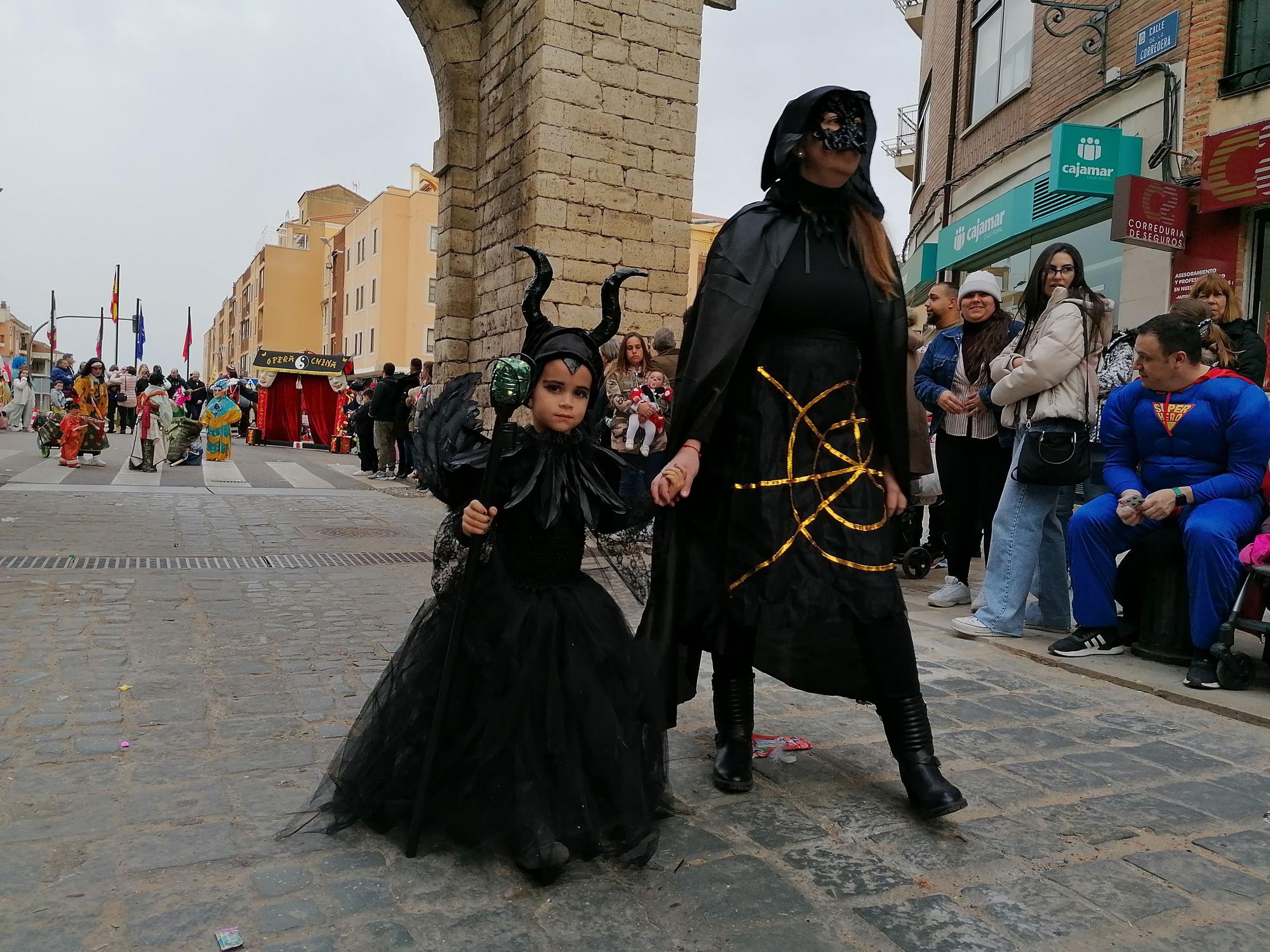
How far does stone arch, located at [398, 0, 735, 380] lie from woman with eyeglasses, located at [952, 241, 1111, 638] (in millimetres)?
5346

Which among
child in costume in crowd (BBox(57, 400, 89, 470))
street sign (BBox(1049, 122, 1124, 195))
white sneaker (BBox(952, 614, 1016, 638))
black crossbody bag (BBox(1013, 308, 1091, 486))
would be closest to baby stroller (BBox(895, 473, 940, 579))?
white sneaker (BBox(952, 614, 1016, 638))

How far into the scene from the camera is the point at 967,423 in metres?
5.88

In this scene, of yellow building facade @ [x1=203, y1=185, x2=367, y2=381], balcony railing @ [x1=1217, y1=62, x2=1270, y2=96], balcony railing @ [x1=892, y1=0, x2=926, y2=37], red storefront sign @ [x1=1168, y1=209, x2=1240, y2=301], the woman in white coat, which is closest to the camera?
balcony railing @ [x1=1217, y1=62, x2=1270, y2=96]

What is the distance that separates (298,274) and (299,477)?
58959 millimetres

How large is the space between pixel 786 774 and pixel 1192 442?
2825 mm

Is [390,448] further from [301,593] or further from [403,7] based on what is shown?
[301,593]

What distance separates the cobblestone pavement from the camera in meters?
2.10

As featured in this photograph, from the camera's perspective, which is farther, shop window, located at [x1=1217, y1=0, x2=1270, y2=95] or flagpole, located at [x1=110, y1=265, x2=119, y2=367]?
flagpole, located at [x1=110, y1=265, x2=119, y2=367]

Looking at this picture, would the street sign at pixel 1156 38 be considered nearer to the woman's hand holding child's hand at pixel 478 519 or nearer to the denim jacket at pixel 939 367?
the denim jacket at pixel 939 367

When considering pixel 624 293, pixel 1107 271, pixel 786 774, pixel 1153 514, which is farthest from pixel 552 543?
pixel 1107 271

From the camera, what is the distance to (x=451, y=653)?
2348mm

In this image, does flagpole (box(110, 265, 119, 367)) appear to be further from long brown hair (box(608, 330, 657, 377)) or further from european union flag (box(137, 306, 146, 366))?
long brown hair (box(608, 330, 657, 377))

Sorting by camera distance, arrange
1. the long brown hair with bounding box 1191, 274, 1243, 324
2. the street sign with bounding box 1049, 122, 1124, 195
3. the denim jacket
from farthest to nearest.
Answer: the street sign with bounding box 1049, 122, 1124, 195 < the denim jacket < the long brown hair with bounding box 1191, 274, 1243, 324

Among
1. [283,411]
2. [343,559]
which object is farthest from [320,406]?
[343,559]
